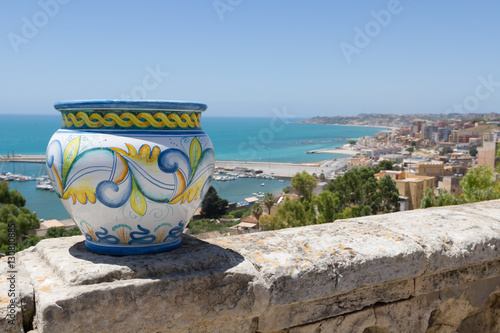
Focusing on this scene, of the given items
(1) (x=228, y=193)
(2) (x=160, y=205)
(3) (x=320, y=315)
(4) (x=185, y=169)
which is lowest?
(1) (x=228, y=193)

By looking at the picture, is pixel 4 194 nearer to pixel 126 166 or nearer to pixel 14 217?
pixel 14 217

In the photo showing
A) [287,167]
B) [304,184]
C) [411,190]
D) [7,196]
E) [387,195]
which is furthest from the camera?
[287,167]

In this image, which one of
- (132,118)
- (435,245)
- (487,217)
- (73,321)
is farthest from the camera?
(487,217)

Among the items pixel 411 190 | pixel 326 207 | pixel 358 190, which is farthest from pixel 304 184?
pixel 411 190

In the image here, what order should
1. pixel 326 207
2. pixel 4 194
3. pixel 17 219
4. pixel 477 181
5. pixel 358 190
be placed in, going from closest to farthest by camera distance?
pixel 477 181
pixel 17 219
pixel 4 194
pixel 326 207
pixel 358 190

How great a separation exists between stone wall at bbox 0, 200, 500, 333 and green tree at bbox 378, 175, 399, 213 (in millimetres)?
31517

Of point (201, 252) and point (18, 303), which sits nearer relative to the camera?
point (18, 303)

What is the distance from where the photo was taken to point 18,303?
1.29 metres

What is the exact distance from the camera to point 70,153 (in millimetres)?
1486

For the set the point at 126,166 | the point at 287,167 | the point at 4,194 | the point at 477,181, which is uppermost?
the point at 126,166

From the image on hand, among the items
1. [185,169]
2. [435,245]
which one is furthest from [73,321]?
[435,245]

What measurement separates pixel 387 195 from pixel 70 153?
110ft

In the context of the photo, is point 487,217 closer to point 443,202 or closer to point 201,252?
point 201,252

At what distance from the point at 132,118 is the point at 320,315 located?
3.57 feet
